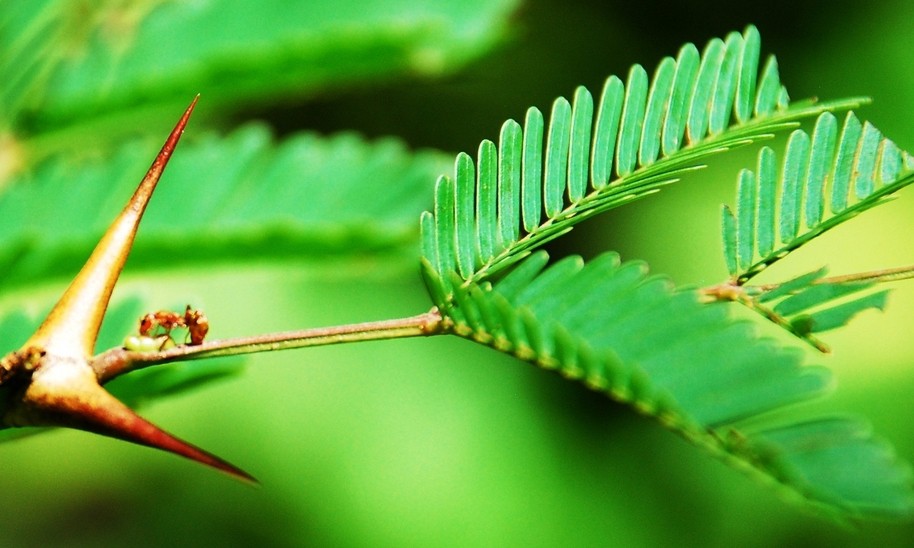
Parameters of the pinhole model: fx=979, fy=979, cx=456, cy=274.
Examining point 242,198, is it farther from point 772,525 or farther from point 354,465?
point 772,525

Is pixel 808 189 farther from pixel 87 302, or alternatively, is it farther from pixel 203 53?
pixel 203 53

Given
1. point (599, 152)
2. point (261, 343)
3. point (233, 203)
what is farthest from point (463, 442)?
point (261, 343)

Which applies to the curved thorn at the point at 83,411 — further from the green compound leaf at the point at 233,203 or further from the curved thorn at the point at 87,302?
the green compound leaf at the point at 233,203

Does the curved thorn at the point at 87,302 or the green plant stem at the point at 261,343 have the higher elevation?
the curved thorn at the point at 87,302

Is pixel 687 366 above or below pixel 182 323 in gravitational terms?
below

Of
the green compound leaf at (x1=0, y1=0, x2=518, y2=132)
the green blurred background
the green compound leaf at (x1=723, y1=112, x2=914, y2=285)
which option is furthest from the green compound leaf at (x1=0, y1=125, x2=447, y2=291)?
the green blurred background

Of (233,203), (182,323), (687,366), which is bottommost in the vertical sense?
(687,366)

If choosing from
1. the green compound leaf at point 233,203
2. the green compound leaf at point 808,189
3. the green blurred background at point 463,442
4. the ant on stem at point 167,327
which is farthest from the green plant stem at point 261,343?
the green blurred background at point 463,442
